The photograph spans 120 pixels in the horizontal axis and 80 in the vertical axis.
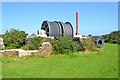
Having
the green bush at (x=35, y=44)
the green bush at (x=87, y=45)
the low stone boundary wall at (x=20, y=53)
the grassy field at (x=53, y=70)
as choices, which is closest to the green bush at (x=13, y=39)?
the green bush at (x=35, y=44)

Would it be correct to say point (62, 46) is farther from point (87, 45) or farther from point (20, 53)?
point (20, 53)

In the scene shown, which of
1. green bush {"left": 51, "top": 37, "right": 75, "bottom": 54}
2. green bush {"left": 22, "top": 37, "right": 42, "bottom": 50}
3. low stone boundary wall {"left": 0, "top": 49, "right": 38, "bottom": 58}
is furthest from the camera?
green bush {"left": 22, "top": 37, "right": 42, "bottom": 50}

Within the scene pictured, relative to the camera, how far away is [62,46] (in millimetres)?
15734

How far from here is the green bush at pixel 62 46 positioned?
611 inches

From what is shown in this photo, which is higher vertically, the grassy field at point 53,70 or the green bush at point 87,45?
the green bush at point 87,45

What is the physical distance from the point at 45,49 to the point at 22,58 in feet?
5.01

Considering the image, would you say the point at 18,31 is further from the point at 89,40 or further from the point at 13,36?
the point at 89,40

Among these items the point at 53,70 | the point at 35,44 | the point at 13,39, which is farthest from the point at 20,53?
the point at 13,39

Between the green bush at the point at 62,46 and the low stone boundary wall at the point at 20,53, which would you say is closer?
the low stone boundary wall at the point at 20,53

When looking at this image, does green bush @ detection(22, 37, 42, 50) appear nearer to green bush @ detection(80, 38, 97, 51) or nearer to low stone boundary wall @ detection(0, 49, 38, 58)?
low stone boundary wall @ detection(0, 49, 38, 58)

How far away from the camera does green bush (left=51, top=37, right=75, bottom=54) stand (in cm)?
1552

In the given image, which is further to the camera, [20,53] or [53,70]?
[20,53]

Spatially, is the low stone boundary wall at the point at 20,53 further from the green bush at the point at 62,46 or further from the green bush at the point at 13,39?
the green bush at the point at 13,39

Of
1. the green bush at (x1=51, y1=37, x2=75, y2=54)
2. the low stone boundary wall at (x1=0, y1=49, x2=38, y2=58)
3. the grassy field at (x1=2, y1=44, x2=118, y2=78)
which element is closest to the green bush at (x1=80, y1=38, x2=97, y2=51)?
the green bush at (x1=51, y1=37, x2=75, y2=54)
